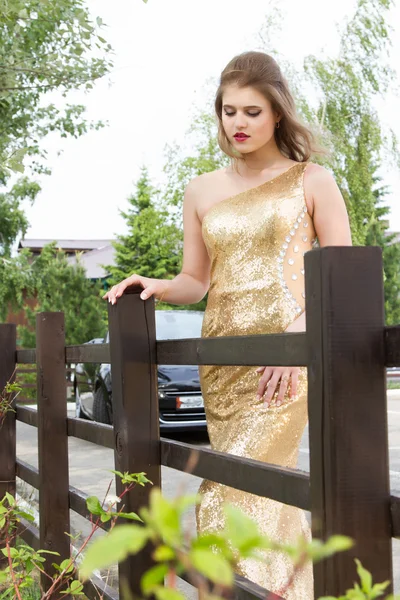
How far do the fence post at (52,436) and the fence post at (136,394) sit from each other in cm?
119

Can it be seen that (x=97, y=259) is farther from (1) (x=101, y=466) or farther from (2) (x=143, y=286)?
(2) (x=143, y=286)

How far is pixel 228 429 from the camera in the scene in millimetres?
2680

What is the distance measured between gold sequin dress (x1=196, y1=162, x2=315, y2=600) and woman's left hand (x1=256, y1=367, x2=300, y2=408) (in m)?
0.08

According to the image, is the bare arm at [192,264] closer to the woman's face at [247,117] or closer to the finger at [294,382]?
the woman's face at [247,117]

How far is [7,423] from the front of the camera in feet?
17.1

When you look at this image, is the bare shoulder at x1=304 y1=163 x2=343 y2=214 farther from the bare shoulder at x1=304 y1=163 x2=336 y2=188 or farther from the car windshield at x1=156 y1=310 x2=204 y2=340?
the car windshield at x1=156 y1=310 x2=204 y2=340

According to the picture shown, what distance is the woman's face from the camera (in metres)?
2.65

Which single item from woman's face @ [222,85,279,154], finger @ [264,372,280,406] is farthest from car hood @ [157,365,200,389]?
finger @ [264,372,280,406]

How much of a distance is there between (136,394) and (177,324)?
342 inches

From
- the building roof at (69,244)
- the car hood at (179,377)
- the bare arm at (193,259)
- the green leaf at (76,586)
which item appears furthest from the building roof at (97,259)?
the green leaf at (76,586)

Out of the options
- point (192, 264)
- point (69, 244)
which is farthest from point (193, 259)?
point (69, 244)

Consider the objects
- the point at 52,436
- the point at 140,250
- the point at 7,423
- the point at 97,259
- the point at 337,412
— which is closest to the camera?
the point at 337,412

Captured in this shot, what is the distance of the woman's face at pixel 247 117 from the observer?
8.71 ft

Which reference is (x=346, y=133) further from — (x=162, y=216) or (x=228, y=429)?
(x=228, y=429)
